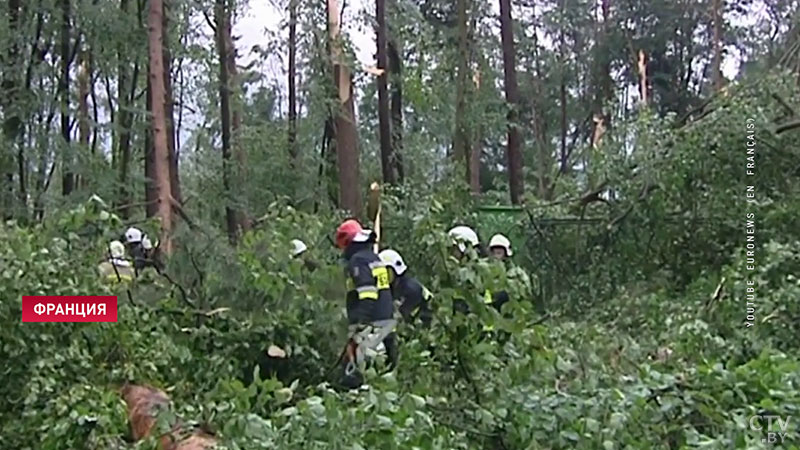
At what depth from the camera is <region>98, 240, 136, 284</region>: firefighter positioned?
6.07 meters

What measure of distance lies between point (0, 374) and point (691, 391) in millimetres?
3935

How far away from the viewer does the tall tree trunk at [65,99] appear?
1680 cm

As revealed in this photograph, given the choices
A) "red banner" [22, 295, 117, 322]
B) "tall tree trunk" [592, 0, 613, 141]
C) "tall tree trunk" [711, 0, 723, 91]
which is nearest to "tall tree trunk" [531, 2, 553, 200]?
"tall tree trunk" [592, 0, 613, 141]

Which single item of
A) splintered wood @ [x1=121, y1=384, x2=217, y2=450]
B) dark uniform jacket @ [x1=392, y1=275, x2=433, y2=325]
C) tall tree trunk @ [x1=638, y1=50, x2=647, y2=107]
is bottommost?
splintered wood @ [x1=121, y1=384, x2=217, y2=450]

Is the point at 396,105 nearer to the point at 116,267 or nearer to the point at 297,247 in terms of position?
the point at 297,247

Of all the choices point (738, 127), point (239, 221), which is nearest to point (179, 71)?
point (239, 221)

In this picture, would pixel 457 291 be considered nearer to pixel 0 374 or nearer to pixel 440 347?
pixel 440 347

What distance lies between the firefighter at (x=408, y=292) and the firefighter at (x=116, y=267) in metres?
1.78

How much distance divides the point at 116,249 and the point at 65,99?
12.3 m

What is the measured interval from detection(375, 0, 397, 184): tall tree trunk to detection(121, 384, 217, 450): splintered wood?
35.1 feet

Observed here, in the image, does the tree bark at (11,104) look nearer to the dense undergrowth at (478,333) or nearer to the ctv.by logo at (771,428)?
the dense undergrowth at (478,333)

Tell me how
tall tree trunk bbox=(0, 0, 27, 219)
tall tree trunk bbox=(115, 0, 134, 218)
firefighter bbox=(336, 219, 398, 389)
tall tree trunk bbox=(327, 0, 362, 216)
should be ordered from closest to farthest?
firefighter bbox=(336, 219, 398, 389) < tall tree trunk bbox=(327, 0, 362, 216) < tall tree trunk bbox=(0, 0, 27, 219) < tall tree trunk bbox=(115, 0, 134, 218)

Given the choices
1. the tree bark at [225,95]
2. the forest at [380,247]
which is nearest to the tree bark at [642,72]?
the forest at [380,247]

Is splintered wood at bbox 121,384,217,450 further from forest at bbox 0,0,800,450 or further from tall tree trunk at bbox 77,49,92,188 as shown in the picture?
tall tree trunk at bbox 77,49,92,188
